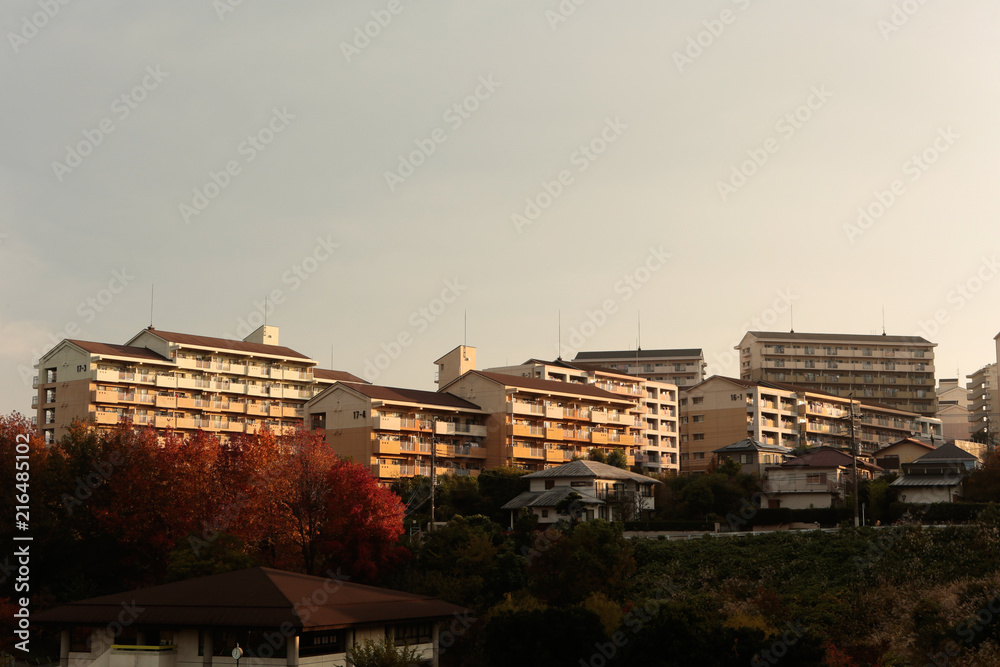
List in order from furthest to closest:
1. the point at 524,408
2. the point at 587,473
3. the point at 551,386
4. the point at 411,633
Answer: the point at 551,386, the point at 524,408, the point at 587,473, the point at 411,633

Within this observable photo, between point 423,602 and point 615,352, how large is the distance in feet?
361

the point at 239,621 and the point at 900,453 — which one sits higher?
the point at 900,453

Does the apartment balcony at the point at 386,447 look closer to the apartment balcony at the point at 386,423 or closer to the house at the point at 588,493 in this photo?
the apartment balcony at the point at 386,423

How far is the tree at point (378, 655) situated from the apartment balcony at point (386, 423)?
4859 cm

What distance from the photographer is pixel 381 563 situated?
1844 inches

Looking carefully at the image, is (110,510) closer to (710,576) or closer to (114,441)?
(114,441)

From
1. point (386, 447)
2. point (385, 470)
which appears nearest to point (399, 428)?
point (386, 447)

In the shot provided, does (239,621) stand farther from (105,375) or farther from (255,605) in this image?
(105,375)

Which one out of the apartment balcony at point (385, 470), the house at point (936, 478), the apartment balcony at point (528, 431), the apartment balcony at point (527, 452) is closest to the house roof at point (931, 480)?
the house at point (936, 478)

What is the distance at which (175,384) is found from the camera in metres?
91.1

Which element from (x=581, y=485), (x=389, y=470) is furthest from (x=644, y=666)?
(x=389, y=470)

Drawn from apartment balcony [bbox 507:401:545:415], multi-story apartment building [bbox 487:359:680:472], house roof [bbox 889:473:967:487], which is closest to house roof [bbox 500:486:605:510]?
house roof [bbox 889:473:967:487]

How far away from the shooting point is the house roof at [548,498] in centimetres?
6438

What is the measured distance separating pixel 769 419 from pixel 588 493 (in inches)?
1895
